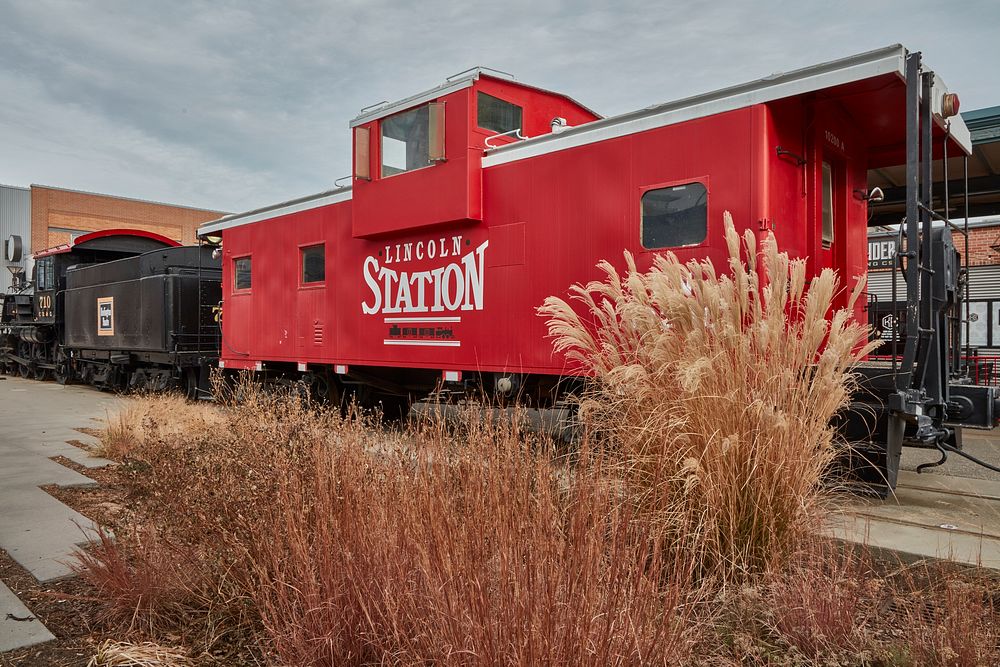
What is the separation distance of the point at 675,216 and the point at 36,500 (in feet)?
16.8

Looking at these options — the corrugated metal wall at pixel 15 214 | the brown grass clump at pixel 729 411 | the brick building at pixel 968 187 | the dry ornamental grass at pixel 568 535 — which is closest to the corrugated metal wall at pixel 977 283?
the brick building at pixel 968 187

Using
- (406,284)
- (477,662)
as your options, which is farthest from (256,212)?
(477,662)

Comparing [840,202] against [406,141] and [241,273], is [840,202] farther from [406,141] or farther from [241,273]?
[241,273]

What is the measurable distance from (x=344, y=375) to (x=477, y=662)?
768 cm

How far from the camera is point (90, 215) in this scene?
40469 millimetres

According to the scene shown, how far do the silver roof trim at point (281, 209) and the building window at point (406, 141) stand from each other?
853 mm

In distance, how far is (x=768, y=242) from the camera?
393cm

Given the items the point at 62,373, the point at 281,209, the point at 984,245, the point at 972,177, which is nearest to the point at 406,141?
the point at 281,209

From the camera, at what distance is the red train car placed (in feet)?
18.0

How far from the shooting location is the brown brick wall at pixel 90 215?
38.8 m

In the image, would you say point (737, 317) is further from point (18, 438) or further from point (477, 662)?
point (18, 438)

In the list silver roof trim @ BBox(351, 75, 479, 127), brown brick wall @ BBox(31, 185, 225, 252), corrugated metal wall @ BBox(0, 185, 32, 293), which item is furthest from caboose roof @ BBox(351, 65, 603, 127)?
corrugated metal wall @ BBox(0, 185, 32, 293)

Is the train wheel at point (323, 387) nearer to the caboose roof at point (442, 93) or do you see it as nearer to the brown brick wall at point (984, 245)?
the caboose roof at point (442, 93)

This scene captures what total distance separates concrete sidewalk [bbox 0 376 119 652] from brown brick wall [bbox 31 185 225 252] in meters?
29.1
